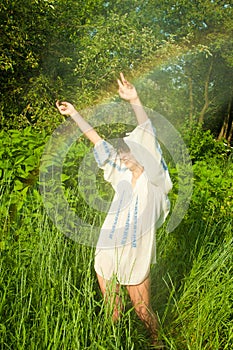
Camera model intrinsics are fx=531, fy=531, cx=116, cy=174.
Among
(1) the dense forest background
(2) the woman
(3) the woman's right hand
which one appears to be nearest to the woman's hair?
(2) the woman

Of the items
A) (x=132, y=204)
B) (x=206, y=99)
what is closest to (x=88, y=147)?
(x=132, y=204)

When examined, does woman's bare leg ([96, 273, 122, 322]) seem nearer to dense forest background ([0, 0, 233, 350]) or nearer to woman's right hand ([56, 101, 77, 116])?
dense forest background ([0, 0, 233, 350])

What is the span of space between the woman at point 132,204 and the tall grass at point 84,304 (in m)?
0.10

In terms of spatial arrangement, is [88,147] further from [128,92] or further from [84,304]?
[84,304]

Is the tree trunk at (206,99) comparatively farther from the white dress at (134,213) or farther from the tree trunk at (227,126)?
the white dress at (134,213)

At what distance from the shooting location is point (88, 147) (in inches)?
152

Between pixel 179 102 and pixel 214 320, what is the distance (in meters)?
15.5

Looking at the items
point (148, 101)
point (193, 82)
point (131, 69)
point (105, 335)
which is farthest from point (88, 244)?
point (193, 82)

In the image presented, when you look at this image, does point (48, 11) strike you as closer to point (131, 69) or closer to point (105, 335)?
point (131, 69)

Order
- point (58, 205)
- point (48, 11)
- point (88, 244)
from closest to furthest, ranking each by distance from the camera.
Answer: point (88, 244), point (58, 205), point (48, 11)

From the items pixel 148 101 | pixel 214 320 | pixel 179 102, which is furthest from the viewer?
pixel 179 102

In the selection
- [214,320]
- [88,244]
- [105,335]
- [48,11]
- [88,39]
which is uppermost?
[48,11]

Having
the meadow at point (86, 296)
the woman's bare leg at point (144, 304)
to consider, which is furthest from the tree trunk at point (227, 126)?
the woman's bare leg at point (144, 304)

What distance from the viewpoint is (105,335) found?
198 cm
